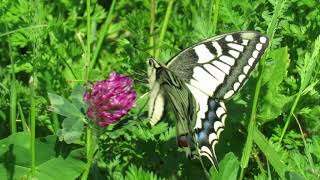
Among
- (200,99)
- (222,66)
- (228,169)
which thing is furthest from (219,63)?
(228,169)

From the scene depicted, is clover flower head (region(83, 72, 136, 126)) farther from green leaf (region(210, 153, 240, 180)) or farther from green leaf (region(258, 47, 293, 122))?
green leaf (region(258, 47, 293, 122))

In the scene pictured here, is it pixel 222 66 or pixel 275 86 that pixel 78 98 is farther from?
pixel 275 86

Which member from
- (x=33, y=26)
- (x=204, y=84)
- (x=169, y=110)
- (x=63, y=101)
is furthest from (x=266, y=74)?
(x=33, y=26)

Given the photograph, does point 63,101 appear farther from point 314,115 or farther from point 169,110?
point 314,115

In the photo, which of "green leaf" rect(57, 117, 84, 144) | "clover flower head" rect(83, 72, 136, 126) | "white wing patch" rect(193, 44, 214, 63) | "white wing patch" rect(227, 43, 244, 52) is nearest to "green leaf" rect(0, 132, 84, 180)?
"green leaf" rect(57, 117, 84, 144)

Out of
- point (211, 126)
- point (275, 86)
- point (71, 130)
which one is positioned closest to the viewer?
point (71, 130)

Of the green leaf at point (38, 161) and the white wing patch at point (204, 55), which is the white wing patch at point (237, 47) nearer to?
the white wing patch at point (204, 55)

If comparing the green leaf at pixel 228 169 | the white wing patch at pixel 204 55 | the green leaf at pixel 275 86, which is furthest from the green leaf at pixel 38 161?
the green leaf at pixel 275 86
